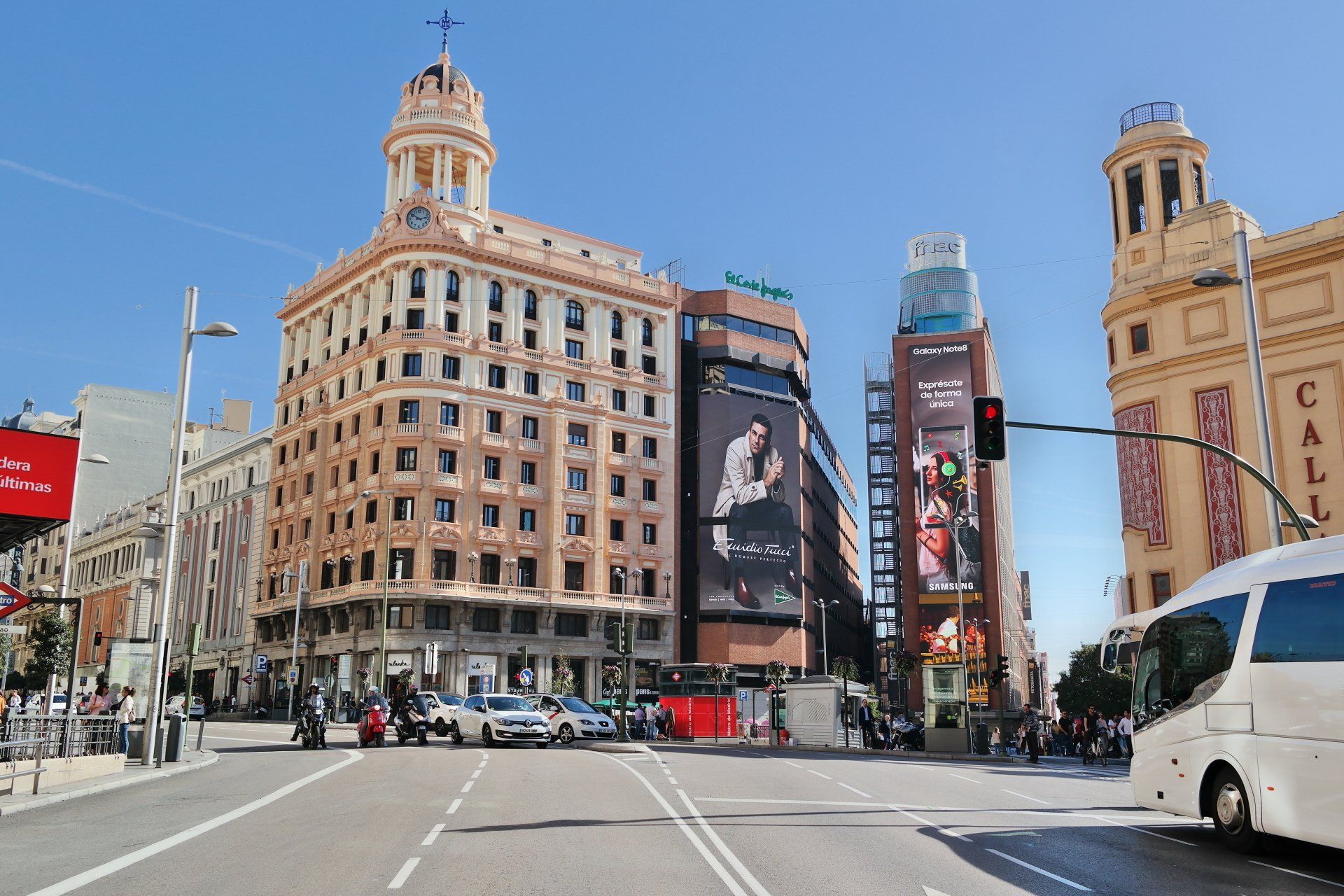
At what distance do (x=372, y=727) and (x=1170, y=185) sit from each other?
36645 millimetres

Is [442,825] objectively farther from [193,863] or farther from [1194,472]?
[1194,472]

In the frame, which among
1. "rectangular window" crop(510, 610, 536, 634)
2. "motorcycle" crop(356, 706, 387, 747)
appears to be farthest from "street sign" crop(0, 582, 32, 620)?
"rectangular window" crop(510, 610, 536, 634)

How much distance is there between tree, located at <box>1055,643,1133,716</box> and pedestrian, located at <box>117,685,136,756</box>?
234 feet

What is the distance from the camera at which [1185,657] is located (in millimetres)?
14148

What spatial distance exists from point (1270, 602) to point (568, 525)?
58.0 metres

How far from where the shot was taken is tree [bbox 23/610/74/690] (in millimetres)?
54072

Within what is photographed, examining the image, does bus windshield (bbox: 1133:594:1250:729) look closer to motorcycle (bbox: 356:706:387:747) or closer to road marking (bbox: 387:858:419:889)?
road marking (bbox: 387:858:419:889)

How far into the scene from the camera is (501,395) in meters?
67.9

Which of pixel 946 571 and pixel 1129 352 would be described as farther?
pixel 946 571

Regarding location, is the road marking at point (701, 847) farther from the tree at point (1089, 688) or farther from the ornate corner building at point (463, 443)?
the tree at point (1089, 688)

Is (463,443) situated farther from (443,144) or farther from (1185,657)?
(1185,657)

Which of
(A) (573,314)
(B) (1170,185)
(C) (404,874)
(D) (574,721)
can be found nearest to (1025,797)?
(C) (404,874)

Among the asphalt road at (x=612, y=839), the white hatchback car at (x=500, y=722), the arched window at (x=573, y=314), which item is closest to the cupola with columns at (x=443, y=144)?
the arched window at (x=573, y=314)

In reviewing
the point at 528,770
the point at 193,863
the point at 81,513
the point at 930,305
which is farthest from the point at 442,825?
the point at 81,513
